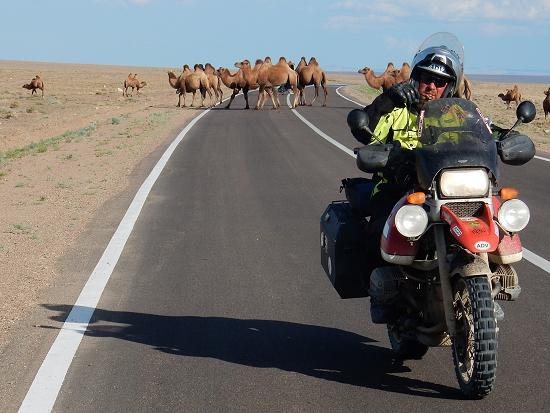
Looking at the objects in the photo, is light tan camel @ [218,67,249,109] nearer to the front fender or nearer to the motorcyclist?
the motorcyclist

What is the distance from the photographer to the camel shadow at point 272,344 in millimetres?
5676

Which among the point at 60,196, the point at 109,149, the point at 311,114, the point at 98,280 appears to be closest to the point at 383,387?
the point at 98,280

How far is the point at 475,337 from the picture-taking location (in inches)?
186

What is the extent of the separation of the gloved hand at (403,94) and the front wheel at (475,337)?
1.18 meters

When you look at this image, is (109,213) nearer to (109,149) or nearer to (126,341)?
(126,341)

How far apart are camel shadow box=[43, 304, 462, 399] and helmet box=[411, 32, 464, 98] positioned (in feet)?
5.71

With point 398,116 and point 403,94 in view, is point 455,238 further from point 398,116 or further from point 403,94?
point 398,116

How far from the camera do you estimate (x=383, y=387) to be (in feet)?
18.1

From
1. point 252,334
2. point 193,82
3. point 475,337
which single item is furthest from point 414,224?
point 193,82

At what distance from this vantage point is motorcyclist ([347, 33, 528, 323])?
5.55 m

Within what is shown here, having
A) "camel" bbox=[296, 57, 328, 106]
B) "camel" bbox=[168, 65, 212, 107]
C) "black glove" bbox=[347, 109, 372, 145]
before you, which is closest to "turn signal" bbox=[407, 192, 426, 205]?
"black glove" bbox=[347, 109, 372, 145]

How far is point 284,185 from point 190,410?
31.8 feet

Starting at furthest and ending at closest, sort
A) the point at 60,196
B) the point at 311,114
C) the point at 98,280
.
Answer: the point at 311,114 → the point at 60,196 → the point at 98,280

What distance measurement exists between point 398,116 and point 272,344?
1.77 metres
